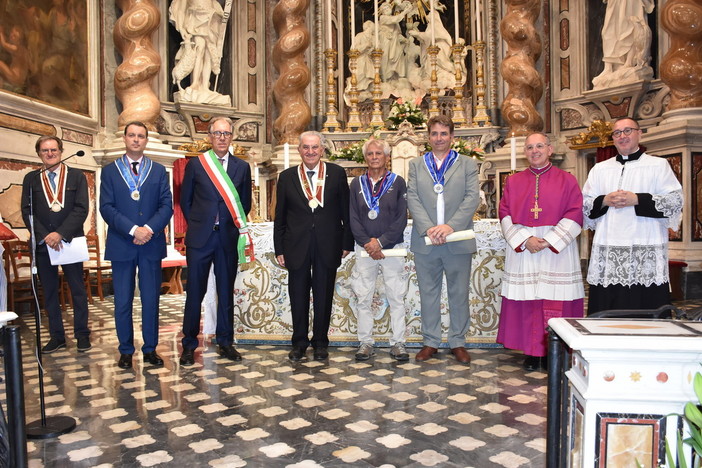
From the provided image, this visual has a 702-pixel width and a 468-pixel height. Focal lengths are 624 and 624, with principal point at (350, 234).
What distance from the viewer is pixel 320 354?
172 inches

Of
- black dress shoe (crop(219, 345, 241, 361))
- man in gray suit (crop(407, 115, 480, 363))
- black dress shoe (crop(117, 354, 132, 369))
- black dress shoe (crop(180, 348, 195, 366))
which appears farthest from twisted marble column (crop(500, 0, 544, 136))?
black dress shoe (crop(117, 354, 132, 369))

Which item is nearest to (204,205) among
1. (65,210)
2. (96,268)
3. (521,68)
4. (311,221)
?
(311,221)

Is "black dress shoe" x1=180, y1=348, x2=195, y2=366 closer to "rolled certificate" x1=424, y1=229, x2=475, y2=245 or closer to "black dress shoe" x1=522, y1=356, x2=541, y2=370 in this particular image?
"rolled certificate" x1=424, y1=229, x2=475, y2=245

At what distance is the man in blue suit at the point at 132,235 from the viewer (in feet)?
13.7

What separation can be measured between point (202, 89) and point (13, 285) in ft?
14.7

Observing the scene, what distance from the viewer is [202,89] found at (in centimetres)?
978

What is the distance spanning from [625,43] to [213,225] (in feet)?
24.0

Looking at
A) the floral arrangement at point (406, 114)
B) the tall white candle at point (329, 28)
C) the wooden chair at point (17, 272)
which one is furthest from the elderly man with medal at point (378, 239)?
the tall white candle at point (329, 28)

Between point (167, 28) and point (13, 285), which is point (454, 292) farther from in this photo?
point (167, 28)

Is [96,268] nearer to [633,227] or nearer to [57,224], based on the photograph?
[57,224]

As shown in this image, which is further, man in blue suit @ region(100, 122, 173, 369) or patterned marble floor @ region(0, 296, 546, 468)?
man in blue suit @ region(100, 122, 173, 369)

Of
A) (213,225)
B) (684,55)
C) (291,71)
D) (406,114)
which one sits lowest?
(213,225)

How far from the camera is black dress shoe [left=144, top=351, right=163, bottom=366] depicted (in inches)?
166

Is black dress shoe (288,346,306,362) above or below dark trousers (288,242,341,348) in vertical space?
below
